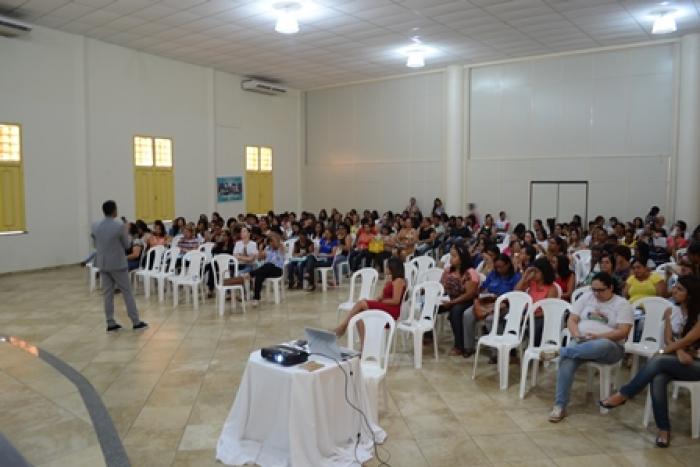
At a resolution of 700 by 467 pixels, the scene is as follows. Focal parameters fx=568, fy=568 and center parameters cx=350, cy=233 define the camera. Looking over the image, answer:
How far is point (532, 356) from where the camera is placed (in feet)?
15.1

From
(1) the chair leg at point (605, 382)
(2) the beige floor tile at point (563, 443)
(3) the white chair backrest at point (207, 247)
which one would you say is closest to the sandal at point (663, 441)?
(2) the beige floor tile at point (563, 443)

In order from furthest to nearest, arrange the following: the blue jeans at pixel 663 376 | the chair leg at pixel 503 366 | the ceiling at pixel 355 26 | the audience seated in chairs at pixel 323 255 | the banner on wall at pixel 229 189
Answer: the banner on wall at pixel 229 189 → the audience seated in chairs at pixel 323 255 → the ceiling at pixel 355 26 → the chair leg at pixel 503 366 → the blue jeans at pixel 663 376

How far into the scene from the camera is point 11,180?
10.5m

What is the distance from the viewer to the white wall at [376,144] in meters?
14.9

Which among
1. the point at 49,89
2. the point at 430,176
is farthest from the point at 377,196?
the point at 49,89

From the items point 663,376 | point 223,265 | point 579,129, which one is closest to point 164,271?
point 223,265

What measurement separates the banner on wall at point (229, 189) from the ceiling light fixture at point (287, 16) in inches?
241

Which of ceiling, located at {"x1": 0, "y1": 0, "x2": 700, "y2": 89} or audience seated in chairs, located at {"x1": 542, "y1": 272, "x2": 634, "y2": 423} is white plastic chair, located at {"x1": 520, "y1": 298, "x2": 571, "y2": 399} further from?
ceiling, located at {"x1": 0, "y1": 0, "x2": 700, "y2": 89}

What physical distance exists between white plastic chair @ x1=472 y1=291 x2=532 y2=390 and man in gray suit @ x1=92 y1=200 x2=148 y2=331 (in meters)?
4.12

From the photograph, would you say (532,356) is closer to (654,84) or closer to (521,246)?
(521,246)

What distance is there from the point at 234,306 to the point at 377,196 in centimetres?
870

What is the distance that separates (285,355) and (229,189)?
12.0 metres

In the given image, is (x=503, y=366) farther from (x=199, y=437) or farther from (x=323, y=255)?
(x=323, y=255)

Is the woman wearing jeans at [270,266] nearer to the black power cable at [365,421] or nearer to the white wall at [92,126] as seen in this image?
the black power cable at [365,421]
